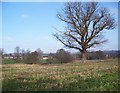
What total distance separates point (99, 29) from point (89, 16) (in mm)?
2511

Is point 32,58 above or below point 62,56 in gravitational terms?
below

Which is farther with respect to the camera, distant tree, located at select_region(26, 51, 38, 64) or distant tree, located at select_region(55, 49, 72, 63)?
distant tree, located at select_region(55, 49, 72, 63)

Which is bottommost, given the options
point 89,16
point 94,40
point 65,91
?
point 65,91

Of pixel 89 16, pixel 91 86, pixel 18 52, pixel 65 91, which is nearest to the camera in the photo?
pixel 65 91

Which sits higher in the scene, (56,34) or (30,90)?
(56,34)

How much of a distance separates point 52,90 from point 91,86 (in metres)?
1.57

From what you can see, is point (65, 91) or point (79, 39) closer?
point (65, 91)

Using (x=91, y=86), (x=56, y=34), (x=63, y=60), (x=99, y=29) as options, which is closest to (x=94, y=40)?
(x=99, y=29)

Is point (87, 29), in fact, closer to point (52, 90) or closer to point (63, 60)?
point (63, 60)

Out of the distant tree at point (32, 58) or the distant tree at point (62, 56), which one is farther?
the distant tree at point (62, 56)

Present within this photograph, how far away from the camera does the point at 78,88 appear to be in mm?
9227

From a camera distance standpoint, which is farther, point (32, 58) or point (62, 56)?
point (62, 56)

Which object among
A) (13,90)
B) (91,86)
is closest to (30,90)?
(13,90)

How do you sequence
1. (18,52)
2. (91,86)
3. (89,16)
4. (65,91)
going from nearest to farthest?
(65,91) → (91,86) → (89,16) → (18,52)
